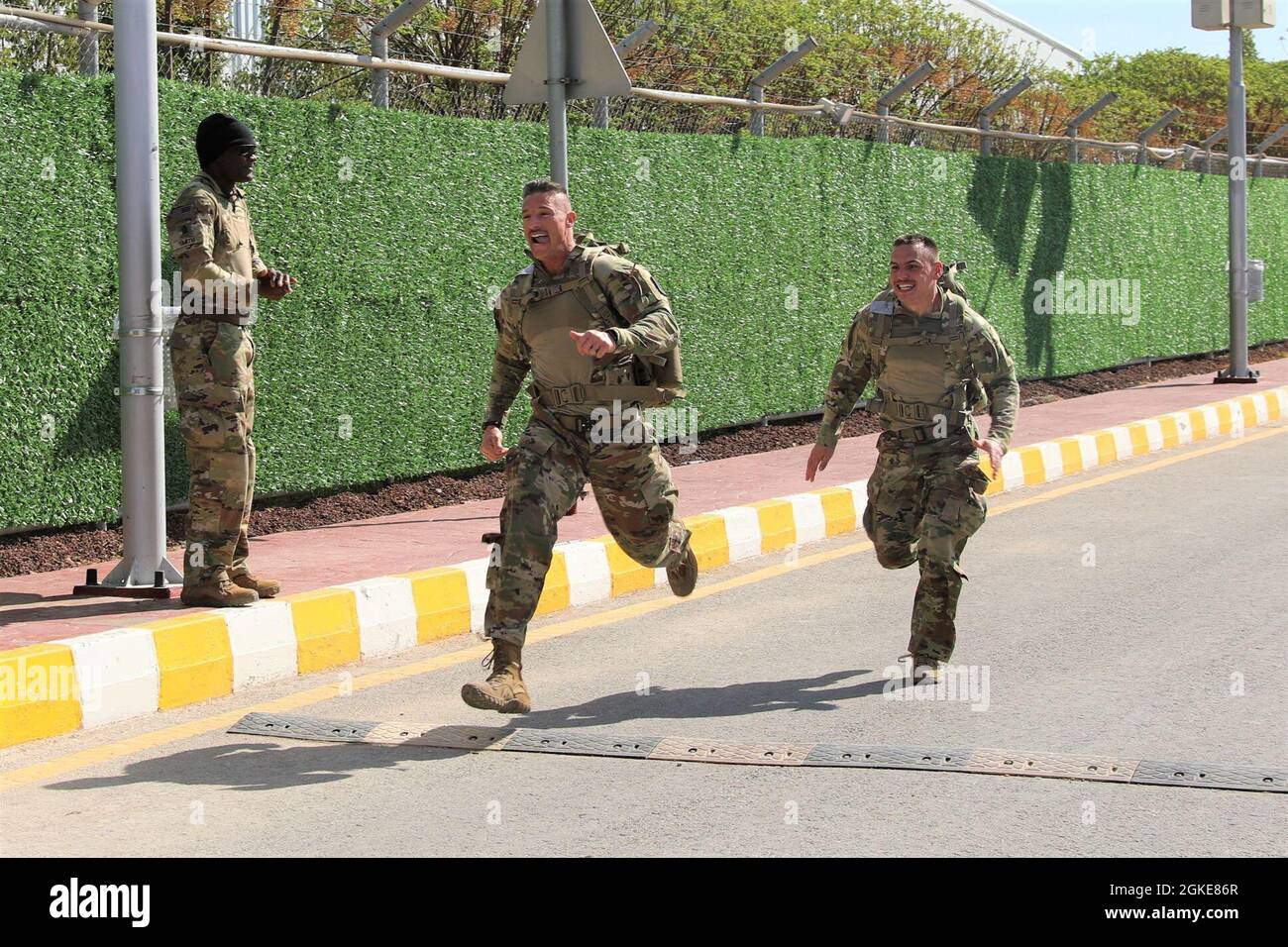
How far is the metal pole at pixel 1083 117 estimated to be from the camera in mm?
20109

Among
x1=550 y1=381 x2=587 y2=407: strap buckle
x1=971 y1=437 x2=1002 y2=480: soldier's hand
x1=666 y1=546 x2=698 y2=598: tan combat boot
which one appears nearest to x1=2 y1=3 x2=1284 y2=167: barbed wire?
x1=550 y1=381 x2=587 y2=407: strap buckle

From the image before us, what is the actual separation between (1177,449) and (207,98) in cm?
945

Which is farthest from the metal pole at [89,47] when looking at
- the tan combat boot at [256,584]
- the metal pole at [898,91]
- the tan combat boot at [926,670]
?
the metal pole at [898,91]

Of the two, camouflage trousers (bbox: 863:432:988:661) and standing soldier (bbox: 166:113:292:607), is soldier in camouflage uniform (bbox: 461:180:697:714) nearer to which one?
camouflage trousers (bbox: 863:432:988:661)

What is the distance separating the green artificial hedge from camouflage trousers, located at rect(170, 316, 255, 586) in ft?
4.81

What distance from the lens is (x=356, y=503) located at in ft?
36.2

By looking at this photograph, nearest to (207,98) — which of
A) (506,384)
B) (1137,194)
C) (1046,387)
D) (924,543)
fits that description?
(506,384)

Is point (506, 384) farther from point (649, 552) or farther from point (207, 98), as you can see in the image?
point (207, 98)

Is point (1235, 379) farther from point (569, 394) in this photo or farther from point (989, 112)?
point (569, 394)

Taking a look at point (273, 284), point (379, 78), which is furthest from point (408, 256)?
point (273, 284)

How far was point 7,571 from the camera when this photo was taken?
8.88 meters

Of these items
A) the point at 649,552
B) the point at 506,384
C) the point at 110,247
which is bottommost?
the point at 649,552
